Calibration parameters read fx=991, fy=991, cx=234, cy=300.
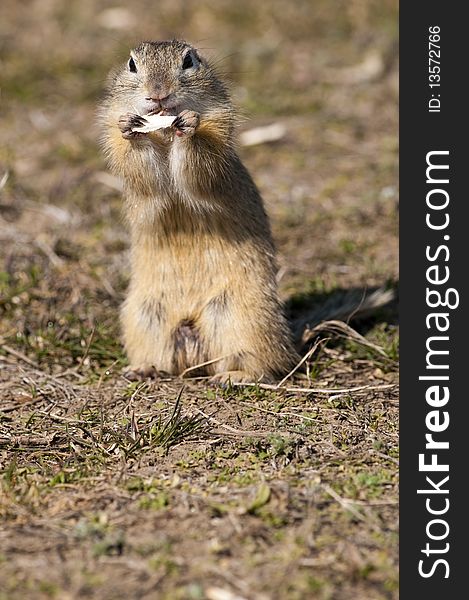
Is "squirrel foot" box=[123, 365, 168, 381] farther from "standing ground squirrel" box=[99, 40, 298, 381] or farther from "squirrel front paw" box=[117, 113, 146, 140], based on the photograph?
"squirrel front paw" box=[117, 113, 146, 140]

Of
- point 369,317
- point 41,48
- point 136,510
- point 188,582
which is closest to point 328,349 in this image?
point 369,317

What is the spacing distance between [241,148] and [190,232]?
4120mm

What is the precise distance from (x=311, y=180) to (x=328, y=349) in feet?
10.4

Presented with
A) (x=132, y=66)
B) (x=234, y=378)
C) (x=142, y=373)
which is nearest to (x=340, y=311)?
(x=234, y=378)

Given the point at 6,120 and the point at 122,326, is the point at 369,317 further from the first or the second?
the point at 6,120

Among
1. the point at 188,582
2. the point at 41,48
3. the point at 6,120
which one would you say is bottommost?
the point at 188,582

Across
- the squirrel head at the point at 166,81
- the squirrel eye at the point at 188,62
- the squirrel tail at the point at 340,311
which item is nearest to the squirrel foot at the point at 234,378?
the squirrel tail at the point at 340,311

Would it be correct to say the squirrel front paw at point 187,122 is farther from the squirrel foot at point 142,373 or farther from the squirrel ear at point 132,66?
the squirrel foot at point 142,373

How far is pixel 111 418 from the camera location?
534 centimetres

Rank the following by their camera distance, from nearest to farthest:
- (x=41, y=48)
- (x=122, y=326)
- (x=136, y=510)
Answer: (x=136, y=510), (x=122, y=326), (x=41, y=48)

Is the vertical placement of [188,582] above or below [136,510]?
below

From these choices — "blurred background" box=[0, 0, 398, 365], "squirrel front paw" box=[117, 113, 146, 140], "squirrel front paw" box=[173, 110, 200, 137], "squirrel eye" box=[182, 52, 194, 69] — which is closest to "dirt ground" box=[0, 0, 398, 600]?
"blurred background" box=[0, 0, 398, 365]

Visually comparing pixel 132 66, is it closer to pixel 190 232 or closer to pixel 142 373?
pixel 190 232

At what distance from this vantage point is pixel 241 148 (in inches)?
385
